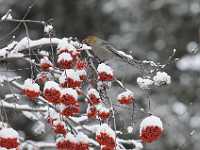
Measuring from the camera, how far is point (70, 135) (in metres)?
2.90

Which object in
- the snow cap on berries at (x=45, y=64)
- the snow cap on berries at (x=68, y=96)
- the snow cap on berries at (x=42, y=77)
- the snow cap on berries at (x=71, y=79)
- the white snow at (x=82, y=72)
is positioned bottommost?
the snow cap on berries at (x=68, y=96)

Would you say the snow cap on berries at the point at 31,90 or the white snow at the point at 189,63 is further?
the white snow at the point at 189,63

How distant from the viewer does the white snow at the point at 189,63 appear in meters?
10.6

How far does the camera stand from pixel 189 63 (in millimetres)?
10664

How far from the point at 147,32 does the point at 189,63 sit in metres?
0.85

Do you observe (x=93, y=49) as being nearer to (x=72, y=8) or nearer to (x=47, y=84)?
(x=47, y=84)

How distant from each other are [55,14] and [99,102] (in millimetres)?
8584

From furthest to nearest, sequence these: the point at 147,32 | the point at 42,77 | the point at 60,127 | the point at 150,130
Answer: the point at 147,32 < the point at 42,77 < the point at 60,127 < the point at 150,130

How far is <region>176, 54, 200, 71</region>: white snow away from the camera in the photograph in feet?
34.7

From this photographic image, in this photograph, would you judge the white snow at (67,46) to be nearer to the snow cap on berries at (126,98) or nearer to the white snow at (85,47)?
the white snow at (85,47)

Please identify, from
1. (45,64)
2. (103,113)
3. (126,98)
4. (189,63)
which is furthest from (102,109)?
(189,63)

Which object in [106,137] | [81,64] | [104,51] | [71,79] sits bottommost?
[106,137]

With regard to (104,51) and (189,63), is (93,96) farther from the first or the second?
(189,63)

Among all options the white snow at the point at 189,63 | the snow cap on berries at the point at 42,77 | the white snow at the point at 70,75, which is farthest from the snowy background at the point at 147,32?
the white snow at the point at 70,75
